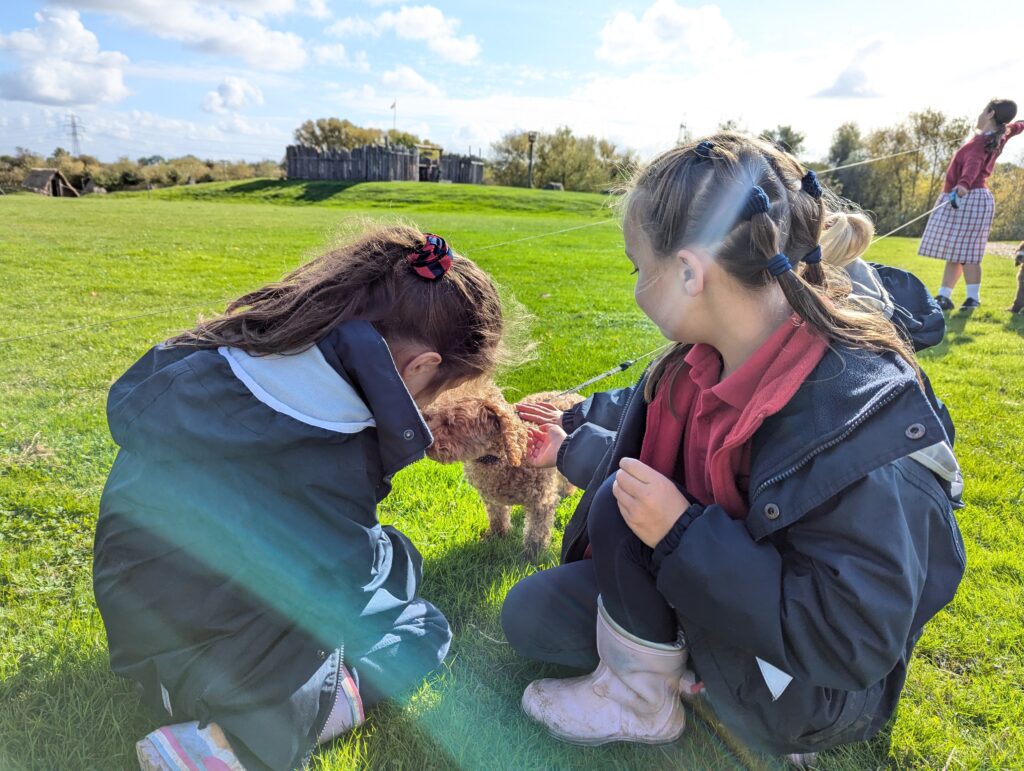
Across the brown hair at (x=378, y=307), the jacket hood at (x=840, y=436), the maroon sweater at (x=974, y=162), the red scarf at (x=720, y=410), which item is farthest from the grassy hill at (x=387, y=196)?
the jacket hood at (x=840, y=436)

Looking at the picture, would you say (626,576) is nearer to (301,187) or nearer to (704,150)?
(704,150)

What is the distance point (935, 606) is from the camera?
6.12 ft

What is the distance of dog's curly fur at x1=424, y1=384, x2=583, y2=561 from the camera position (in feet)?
9.90

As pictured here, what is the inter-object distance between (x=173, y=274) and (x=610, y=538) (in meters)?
10.8

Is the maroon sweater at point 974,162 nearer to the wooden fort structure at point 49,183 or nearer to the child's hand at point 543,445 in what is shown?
the child's hand at point 543,445

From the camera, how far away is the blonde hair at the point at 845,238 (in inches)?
Result: 129

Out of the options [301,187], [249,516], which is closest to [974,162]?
[249,516]

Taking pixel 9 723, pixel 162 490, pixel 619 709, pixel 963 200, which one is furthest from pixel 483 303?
pixel 963 200

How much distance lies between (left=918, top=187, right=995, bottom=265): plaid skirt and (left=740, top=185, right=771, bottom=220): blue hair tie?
893cm

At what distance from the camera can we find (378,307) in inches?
85.5

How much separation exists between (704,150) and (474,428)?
1.64 metres

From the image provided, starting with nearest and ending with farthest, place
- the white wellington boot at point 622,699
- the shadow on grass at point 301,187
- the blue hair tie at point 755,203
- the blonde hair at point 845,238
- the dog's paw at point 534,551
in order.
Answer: the blue hair tie at point 755,203 < the white wellington boot at point 622,699 < the blonde hair at point 845,238 < the dog's paw at point 534,551 < the shadow on grass at point 301,187

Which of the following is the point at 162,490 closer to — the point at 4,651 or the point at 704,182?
the point at 4,651

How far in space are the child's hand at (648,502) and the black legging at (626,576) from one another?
0.10 meters
